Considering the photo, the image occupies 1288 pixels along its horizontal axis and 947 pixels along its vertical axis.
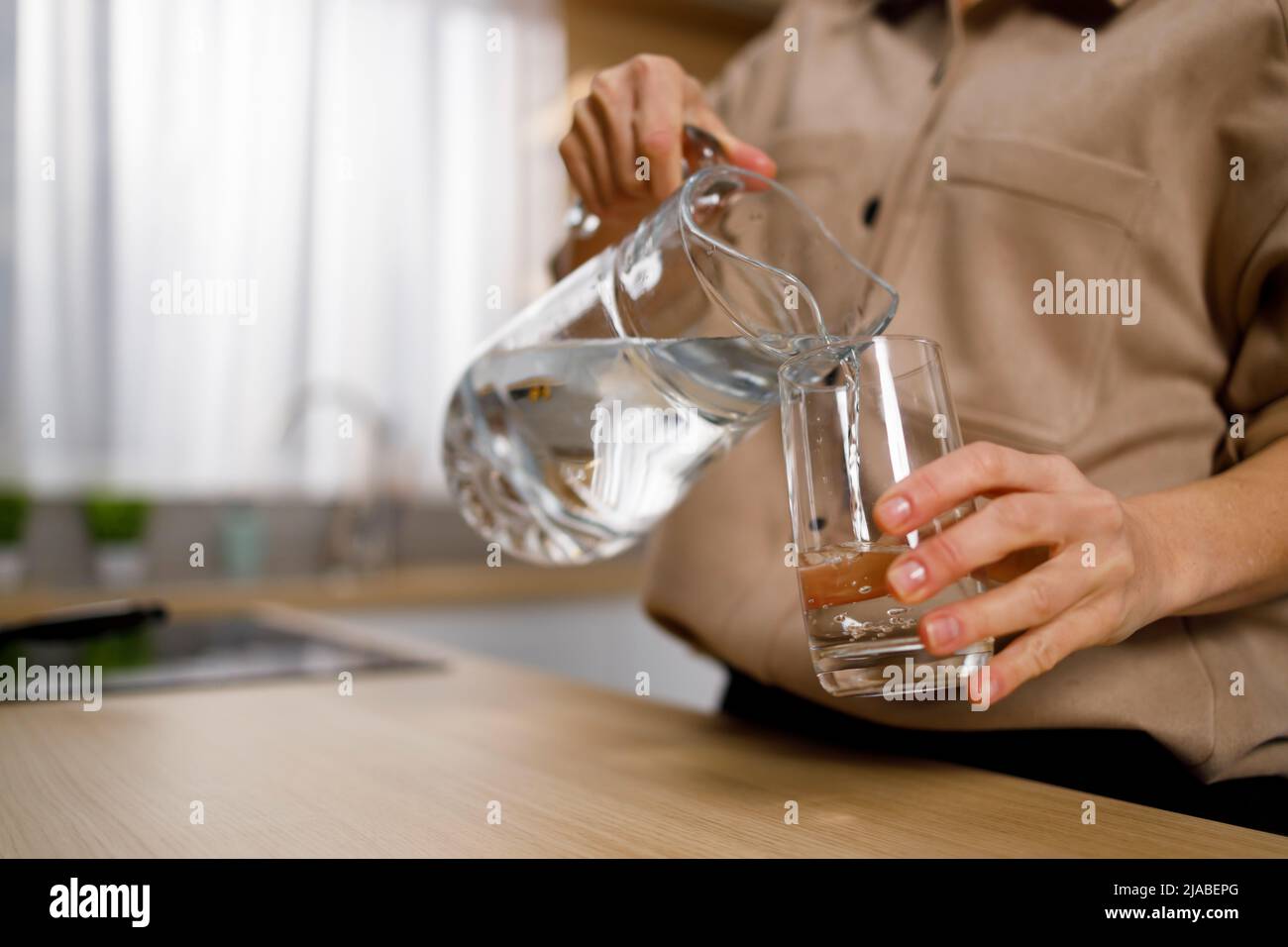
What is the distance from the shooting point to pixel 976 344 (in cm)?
70

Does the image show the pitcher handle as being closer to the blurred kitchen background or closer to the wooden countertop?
the wooden countertop

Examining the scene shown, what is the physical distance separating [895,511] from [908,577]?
0.03 m

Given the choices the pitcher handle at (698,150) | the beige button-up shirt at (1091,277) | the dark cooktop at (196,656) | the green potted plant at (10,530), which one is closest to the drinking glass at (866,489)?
the beige button-up shirt at (1091,277)

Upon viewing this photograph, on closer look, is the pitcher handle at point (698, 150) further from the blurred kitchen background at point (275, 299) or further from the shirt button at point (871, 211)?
the blurred kitchen background at point (275, 299)

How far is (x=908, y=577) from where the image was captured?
418 millimetres

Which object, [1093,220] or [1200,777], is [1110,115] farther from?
[1200,777]

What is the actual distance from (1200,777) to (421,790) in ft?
1.40

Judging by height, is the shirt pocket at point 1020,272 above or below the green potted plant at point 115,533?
above

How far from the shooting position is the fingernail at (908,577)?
418mm

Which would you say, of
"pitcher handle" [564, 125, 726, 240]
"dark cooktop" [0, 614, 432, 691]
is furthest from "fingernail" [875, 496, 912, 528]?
"dark cooktop" [0, 614, 432, 691]

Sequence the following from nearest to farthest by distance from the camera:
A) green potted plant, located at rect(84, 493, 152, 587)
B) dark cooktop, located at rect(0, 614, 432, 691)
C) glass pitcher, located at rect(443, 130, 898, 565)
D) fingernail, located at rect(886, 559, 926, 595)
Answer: fingernail, located at rect(886, 559, 926, 595)
glass pitcher, located at rect(443, 130, 898, 565)
dark cooktop, located at rect(0, 614, 432, 691)
green potted plant, located at rect(84, 493, 152, 587)

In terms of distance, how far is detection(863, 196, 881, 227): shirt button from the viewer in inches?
30.3

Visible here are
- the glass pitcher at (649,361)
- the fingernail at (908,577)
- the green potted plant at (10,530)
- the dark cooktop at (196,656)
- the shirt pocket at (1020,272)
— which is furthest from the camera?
the green potted plant at (10,530)
